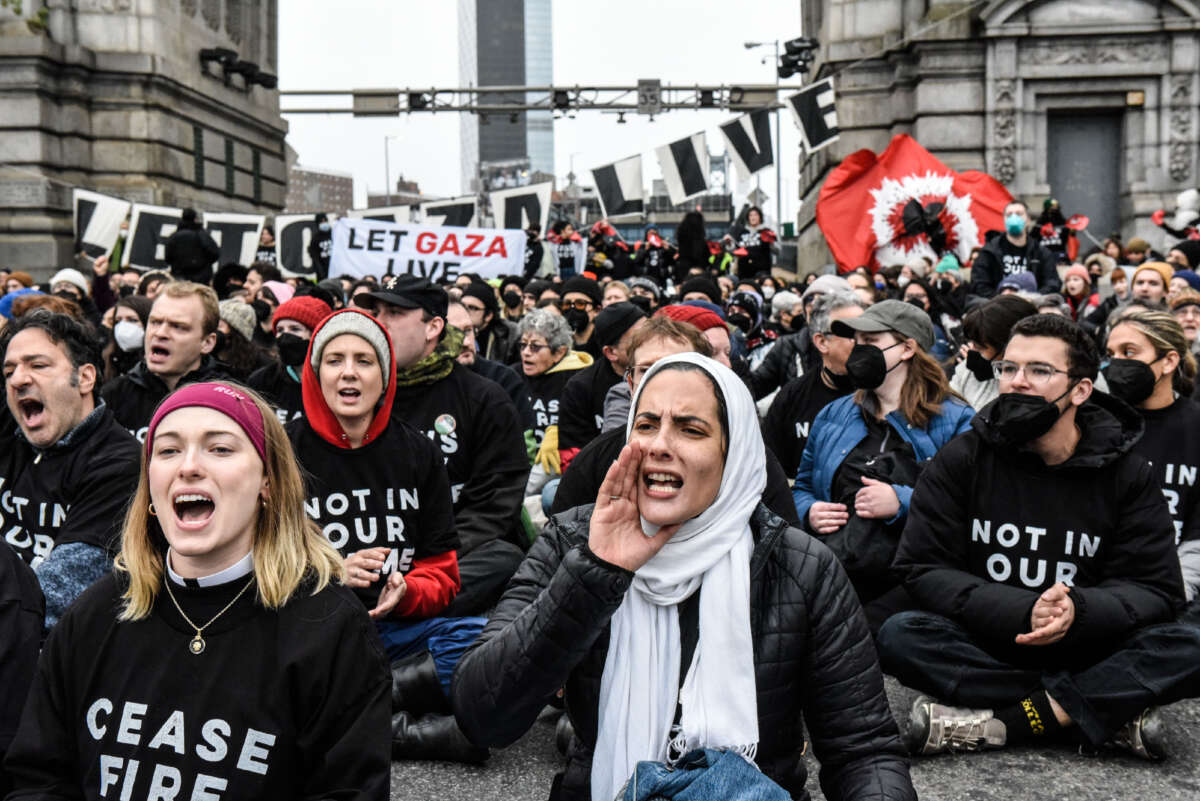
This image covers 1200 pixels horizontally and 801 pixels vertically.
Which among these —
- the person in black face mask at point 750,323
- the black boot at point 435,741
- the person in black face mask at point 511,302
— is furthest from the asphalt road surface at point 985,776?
the person in black face mask at point 511,302

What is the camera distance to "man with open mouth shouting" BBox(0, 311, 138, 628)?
4410 millimetres

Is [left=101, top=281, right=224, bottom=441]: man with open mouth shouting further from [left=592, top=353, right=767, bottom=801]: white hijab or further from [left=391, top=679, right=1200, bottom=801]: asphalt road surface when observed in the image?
[left=592, top=353, right=767, bottom=801]: white hijab

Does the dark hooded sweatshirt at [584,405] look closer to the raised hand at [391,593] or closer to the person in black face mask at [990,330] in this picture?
the person in black face mask at [990,330]

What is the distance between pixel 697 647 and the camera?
281 cm

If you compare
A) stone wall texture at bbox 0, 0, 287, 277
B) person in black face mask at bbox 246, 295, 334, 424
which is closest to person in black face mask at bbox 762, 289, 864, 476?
person in black face mask at bbox 246, 295, 334, 424

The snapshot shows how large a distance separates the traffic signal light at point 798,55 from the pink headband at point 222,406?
24.9 meters

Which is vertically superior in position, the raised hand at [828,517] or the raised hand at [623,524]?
the raised hand at [623,524]

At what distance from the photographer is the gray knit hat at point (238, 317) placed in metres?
7.84

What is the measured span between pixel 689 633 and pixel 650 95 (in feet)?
117

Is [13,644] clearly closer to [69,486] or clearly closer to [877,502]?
[69,486]

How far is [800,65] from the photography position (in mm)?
27484

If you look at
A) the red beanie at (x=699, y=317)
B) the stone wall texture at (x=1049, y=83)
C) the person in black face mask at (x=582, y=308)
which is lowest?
the red beanie at (x=699, y=317)

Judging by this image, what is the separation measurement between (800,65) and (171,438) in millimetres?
26323

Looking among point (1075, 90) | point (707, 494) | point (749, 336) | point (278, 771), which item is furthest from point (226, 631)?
point (1075, 90)
